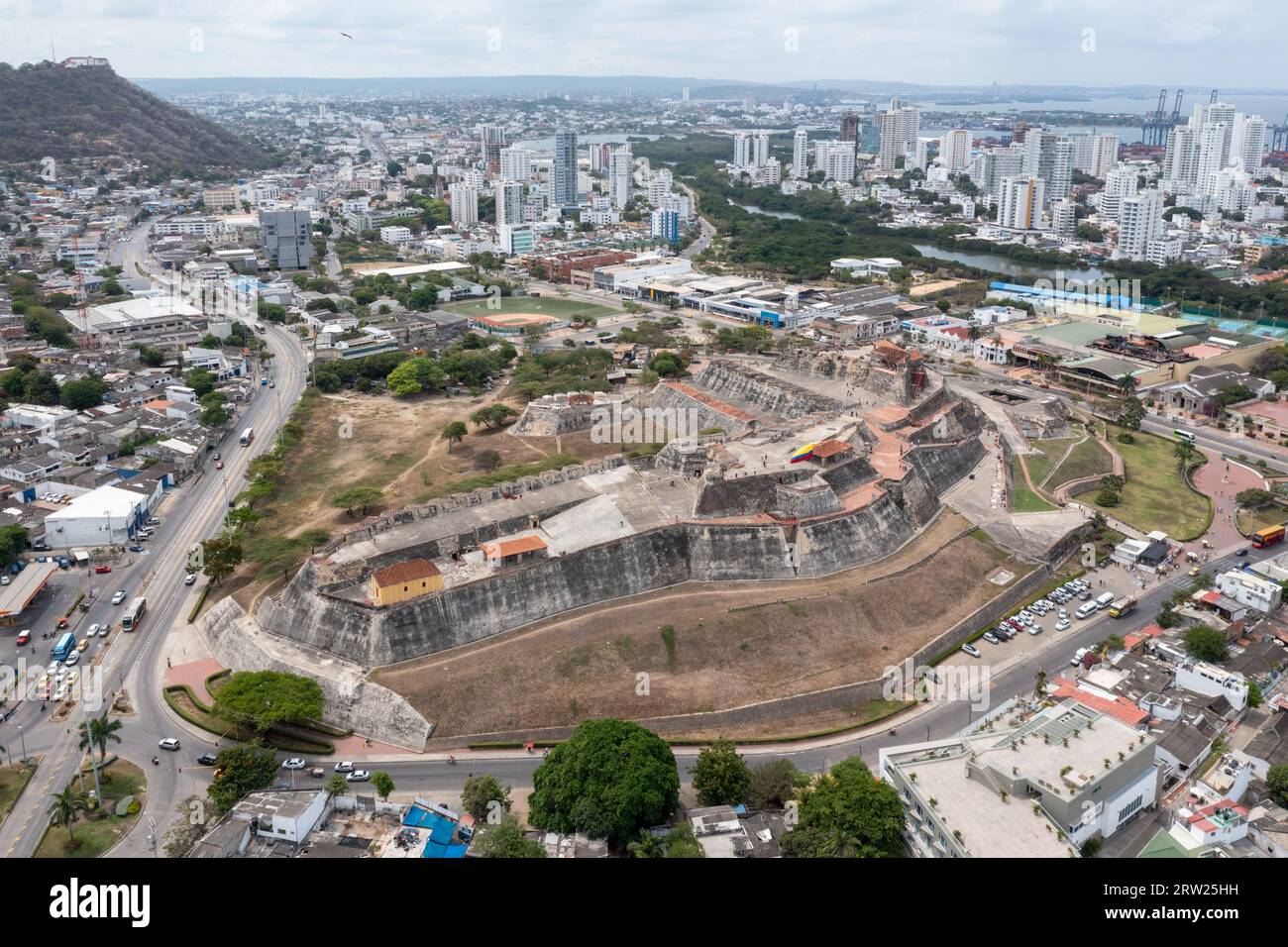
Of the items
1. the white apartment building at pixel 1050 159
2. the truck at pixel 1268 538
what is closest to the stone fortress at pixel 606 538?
the truck at pixel 1268 538

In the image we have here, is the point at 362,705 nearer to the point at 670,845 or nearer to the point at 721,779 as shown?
the point at 721,779

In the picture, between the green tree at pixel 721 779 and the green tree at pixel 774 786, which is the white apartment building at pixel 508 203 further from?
the green tree at pixel 774 786

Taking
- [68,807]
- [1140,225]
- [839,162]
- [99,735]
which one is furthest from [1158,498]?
[839,162]

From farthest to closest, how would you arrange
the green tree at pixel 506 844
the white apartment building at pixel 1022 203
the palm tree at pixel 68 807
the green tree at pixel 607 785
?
the white apartment building at pixel 1022 203 → the palm tree at pixel 68 807 → the green tree at pixel 607 785 → the green tree at pixel 506 844

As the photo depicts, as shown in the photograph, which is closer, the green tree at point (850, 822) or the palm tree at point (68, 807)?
the green tree at point (850, 822)

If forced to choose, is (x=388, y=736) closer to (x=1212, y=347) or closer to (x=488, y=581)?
(x=488, y=581)
